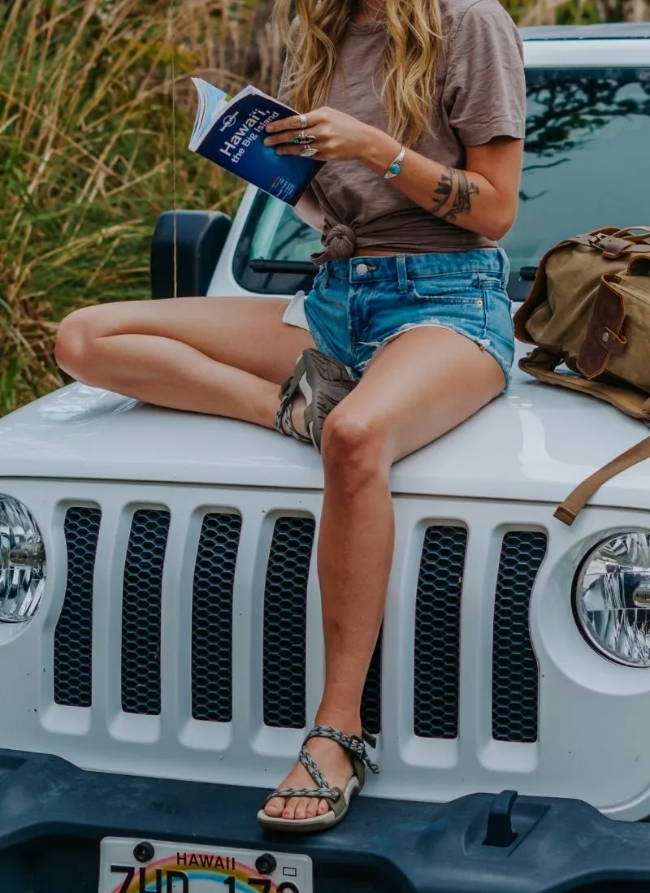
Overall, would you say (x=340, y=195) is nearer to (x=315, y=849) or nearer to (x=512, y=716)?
(x=512, y=716)

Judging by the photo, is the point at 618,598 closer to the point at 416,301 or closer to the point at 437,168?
the point at 416,301

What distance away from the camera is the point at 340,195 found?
10.2 ft

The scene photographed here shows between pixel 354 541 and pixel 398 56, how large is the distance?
43.2 inches

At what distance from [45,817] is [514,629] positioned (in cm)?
87

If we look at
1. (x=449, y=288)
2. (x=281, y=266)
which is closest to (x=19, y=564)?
(x=449, y=288)

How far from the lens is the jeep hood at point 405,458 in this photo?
2.46 metres

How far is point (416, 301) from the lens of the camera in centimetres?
295

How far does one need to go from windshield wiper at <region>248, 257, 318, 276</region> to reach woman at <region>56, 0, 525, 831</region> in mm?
338

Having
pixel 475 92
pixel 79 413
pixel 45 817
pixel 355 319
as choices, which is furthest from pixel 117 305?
pixel 45 817

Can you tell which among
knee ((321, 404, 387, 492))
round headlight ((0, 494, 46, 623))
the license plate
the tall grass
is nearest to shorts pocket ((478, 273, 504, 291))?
knee ((321, 404, 387, 492))

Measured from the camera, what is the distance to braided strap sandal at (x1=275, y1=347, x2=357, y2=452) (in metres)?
2.73

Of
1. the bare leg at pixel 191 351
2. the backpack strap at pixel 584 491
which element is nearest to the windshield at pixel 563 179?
the bare leg at pixel 191 351

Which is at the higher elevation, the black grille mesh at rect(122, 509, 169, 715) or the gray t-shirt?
the gray t-shirt

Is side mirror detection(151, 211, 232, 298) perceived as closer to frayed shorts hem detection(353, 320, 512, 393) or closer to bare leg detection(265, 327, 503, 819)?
frayed shorts hem detection(353, 320, 512, 393)
